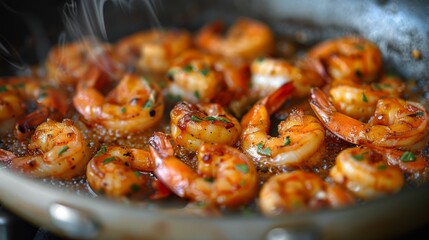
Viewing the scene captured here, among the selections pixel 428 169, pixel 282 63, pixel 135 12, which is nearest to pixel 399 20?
pixel 282 63

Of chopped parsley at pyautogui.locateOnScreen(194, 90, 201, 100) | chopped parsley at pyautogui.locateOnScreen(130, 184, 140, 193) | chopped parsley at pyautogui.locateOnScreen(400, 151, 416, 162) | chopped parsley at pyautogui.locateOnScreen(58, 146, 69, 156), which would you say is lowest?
chopped parsley at pyautogui.locateOnScreen(130, 184, 140, 193)

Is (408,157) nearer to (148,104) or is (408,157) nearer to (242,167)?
(242,167)

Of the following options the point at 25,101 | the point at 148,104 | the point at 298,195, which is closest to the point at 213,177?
the point at 298,195

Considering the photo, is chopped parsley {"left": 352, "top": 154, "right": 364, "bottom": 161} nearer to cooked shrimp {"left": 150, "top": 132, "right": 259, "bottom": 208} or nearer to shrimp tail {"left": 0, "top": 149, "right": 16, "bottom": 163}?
cooked shrimp {"left": 150, "top": 132, "right": 259, "bottom": 208}

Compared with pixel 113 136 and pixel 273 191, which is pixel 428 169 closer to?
pixel 273 191

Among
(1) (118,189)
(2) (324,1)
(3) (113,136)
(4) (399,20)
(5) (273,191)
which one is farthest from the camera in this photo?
(2) (324,1)

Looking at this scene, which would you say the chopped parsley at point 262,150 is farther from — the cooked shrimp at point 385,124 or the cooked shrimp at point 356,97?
the cooked shrimp at point 356,97

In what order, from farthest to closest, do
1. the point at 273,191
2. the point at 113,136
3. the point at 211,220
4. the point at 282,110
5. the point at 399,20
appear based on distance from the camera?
the point at 399,20
the point at 282,110
the point at 113,136
the point at 273,191
the point at 211,220

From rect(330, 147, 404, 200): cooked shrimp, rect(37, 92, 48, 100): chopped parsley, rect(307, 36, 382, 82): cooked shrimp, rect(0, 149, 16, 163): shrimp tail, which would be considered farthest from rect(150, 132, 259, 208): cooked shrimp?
rect(307, 36, 382, 82): cooked shrimp
